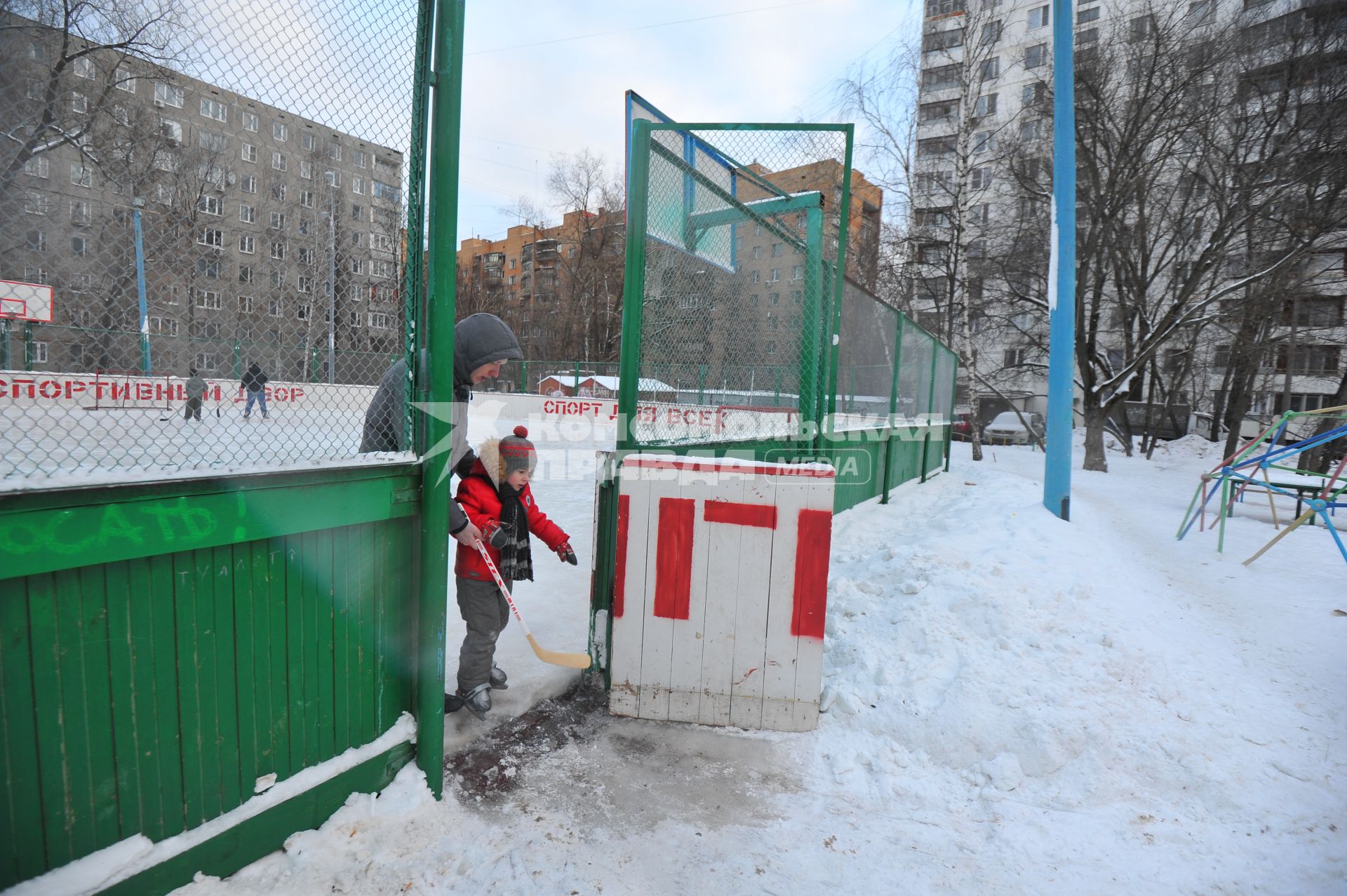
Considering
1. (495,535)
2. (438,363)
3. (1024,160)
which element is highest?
(1024,160)

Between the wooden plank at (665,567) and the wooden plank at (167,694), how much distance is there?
1.78 metres

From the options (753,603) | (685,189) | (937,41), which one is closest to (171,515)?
Result: (753,603)

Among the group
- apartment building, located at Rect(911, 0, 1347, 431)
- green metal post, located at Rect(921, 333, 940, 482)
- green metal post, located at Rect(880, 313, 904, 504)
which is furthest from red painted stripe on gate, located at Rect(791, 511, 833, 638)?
apartment building, located at Rect(911, 0, 1347, 431)

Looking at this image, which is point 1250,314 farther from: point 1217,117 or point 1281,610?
point 1281,610

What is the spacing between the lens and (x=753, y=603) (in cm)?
306

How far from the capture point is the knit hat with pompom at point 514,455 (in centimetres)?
306

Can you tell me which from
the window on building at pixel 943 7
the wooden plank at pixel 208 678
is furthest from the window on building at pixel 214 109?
the window on building at pixel 943 7

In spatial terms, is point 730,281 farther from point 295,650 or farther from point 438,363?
point 295,650

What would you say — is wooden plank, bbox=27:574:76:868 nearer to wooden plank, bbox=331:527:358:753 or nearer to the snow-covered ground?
the snow-covered ground

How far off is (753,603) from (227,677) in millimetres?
2028

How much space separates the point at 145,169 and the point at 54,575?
3.30 ft

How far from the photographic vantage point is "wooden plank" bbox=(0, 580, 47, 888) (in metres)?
1.49

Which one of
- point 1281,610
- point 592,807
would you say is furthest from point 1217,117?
point 592,807

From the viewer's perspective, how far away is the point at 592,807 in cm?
247
